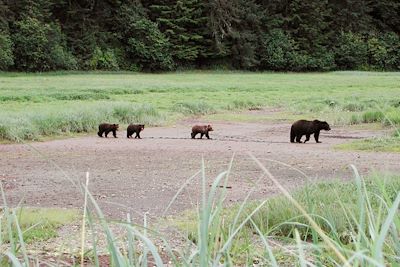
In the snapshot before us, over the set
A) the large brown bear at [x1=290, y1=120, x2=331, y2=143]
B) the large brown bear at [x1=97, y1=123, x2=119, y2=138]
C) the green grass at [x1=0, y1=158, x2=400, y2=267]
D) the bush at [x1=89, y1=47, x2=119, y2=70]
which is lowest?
the bush at [x1=89, y1=47, x2=119, y2=70]

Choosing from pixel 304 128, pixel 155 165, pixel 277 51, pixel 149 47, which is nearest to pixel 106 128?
pixel 304 128

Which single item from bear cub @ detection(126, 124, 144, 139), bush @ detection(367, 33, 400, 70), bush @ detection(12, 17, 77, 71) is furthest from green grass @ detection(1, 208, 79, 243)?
bush @ detection(367, 33, 400, 70)

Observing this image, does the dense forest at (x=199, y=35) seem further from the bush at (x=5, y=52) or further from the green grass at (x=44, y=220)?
the green grass at (x=44, y=220)

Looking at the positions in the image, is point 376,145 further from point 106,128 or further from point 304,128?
point 106,128

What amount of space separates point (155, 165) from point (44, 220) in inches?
190

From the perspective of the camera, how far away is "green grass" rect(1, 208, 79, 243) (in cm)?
543

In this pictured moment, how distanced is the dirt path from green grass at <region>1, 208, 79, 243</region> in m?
0.44

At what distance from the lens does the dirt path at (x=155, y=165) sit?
743cm

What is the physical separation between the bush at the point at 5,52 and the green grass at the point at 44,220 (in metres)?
35.8

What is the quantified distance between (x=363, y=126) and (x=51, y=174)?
32.3ft

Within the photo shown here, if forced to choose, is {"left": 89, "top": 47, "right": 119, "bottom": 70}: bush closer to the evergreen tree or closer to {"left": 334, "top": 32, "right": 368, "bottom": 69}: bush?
the evergreen tree

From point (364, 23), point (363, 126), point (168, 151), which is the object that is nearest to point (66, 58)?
point (364, 23)

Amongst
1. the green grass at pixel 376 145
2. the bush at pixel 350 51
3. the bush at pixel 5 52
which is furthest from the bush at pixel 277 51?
the green grass at pixel 376 145

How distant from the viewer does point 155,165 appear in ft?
32.9
